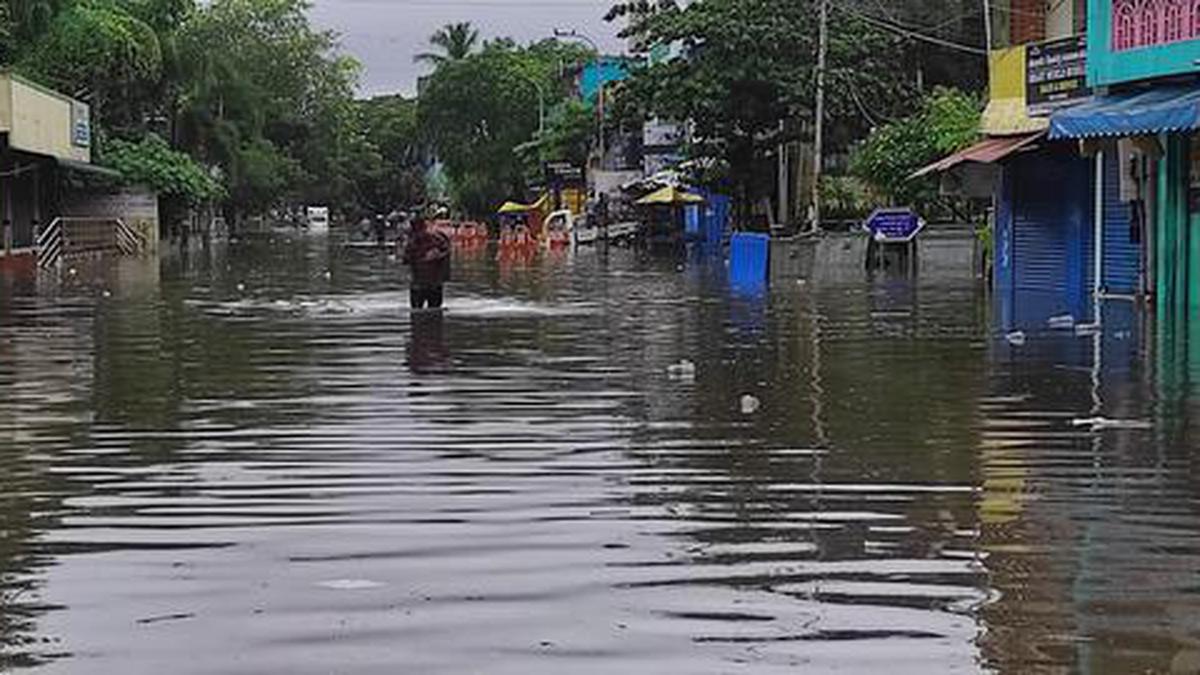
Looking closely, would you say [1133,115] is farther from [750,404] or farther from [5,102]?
[5,102]

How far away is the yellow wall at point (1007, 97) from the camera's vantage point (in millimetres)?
29750

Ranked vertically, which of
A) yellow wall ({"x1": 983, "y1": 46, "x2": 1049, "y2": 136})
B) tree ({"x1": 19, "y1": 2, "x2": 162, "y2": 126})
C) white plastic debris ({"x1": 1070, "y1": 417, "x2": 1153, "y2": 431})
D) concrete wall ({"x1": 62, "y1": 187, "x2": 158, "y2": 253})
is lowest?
white plastic debris ({"x1": 1070, "y1": 417, "x2": 1153, "y2": 431})

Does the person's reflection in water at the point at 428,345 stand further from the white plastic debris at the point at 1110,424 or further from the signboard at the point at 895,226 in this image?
the signboard at the point at 895,226

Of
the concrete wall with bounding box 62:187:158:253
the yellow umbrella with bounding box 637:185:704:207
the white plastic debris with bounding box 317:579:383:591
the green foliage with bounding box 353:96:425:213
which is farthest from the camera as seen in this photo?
the green foliage with bounding box 353:96:425:213

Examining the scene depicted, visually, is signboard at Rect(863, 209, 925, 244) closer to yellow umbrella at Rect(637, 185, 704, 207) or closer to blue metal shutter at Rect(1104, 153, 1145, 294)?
blue metal shutter at Rect(1104, 153, 1145, 294)

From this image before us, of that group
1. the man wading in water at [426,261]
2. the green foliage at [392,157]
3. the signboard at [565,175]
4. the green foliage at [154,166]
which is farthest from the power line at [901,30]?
the green foliage at [392,157]

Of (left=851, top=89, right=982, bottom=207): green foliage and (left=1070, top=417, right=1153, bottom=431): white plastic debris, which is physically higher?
(left=851, top=89, right=982, bottom=207): green foliage

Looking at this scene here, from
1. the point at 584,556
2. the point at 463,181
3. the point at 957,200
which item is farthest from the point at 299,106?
the point at 584,556

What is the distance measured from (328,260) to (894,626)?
161 ft

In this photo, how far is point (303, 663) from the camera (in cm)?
572

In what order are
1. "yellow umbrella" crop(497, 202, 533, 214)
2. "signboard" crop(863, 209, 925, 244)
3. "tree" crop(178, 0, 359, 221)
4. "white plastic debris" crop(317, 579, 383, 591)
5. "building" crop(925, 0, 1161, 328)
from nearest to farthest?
1. "white plastic debris" crop(317, 579, 383, 591)
2. "building" crop(925, 0, 1161, 328)
3. "signboard" crop(863, 209, 925, 244)
4. "tree" crop(178, 0, 359, 221)
5. "yellow umbrella" crop(497, 202, 533, 214)

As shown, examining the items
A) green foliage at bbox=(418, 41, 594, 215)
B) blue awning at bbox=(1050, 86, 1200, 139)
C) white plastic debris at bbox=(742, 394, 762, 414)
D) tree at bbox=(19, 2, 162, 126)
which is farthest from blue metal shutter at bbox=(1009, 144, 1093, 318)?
green foliage at bbox=(418, 41, 594, 215)

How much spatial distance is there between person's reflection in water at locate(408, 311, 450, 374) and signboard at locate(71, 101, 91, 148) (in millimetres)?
35994

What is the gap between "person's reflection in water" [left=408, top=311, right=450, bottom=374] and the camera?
54.7 ft
